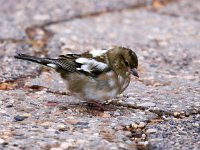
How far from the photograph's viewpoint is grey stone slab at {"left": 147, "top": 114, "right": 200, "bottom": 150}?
326 centimetres

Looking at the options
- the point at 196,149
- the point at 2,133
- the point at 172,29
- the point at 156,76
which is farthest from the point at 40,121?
the point at 172,29

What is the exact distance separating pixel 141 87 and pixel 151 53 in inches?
35.9

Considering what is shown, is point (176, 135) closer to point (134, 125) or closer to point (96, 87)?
point (134, 125)

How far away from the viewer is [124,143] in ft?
10.8

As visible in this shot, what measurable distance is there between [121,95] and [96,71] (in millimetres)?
505

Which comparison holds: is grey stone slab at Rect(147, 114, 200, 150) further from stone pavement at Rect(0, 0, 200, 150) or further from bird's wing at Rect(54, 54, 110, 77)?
bird's wing at Rect(54, 54, 110, 77)

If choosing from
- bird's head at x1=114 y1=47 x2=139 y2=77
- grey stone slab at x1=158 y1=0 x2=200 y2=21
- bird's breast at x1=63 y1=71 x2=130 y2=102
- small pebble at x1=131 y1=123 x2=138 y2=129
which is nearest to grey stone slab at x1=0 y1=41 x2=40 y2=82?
bird's breast at x1=63 y1=71 x2=130 y2=102

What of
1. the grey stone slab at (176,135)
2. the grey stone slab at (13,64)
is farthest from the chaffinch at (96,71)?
the grey stone slab at (13,64)

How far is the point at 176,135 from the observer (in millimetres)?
3410

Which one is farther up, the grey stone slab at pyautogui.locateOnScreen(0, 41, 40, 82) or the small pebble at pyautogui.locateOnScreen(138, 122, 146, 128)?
the grey stone slab at pyautogui.locateOnScreen(0, 41, 40, 82)

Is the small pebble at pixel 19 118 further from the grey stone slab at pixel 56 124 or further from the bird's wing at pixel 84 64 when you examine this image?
the bird's wing at pixel 84 64

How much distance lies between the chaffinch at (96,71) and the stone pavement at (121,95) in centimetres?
14

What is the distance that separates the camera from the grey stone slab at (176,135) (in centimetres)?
326

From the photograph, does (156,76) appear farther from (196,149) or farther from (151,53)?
(196,149)
